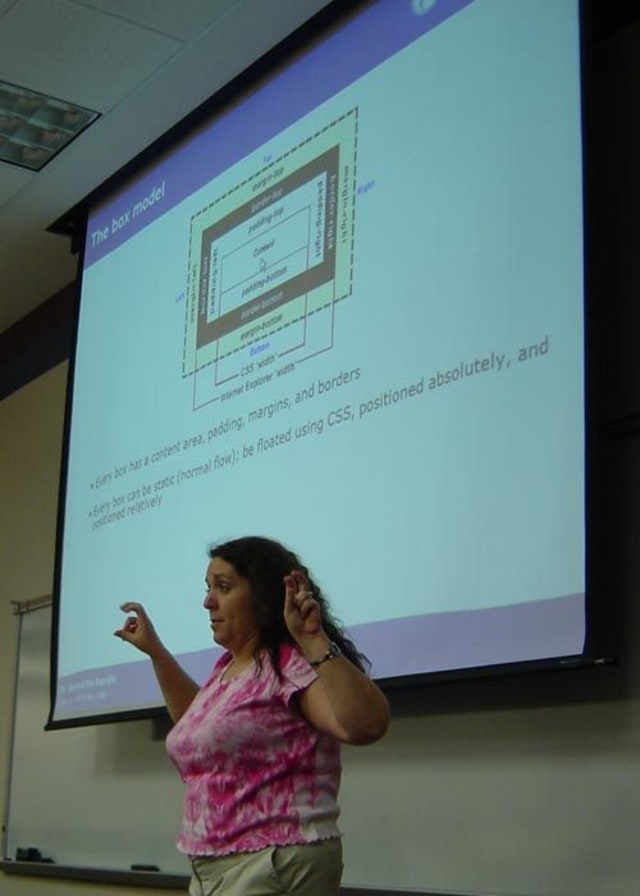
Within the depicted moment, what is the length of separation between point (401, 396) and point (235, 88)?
3.94ft

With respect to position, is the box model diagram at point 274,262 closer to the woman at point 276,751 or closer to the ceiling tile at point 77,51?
the ceiling tile at point 77,51

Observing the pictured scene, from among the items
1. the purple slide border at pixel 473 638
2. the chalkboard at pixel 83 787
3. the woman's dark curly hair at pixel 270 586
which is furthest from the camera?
the chalkboard at pixel 83 787

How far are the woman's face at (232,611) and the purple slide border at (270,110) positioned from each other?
1347 mm

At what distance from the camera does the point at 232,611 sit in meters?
1.95

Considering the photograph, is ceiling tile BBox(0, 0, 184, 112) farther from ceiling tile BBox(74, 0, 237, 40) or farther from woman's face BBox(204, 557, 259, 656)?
woman's face BBox(204, 557, 259, 656)

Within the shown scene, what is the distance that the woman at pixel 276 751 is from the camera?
5.71ft

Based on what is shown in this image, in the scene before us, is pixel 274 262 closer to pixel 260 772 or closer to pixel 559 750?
pixel 559 750

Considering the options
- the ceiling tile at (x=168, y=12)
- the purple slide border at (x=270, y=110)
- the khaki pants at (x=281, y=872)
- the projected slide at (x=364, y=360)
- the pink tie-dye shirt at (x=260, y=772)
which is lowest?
the khaki pants at (x=281, y=872)

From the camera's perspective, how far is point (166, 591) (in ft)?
10.6

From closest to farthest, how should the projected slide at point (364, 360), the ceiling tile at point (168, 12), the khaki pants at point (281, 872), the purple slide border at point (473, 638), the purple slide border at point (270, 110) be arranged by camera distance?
the khaki pants at point (281, 872) → the purple slide border at point (473, 638) → the projected slide at point (364, 360) → the purple slide border at point (270, 110) → the ceiling tile at point (168, 12)

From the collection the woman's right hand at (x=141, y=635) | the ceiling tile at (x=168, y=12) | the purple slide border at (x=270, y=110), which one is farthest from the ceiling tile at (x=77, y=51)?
the woman's right hand at (x=141, y=635)

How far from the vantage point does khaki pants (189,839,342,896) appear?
1.74 meters

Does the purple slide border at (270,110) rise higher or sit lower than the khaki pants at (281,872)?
higher

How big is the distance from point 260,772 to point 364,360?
1128mm
